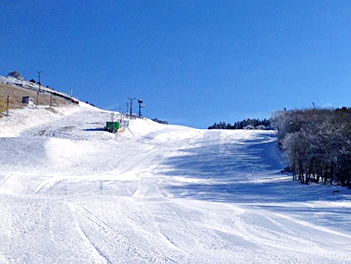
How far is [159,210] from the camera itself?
13508 mm

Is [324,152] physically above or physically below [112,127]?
below

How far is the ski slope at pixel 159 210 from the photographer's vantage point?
26.6 ft

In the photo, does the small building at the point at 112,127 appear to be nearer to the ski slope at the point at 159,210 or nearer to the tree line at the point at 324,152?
the ski slope at the point at 159,210

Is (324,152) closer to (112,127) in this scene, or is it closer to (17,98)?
(112,127)

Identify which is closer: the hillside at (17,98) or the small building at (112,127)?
the small building at (112,127)

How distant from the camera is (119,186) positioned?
76.8 feet

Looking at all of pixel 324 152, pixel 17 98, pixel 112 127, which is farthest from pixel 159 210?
pixel 17 98

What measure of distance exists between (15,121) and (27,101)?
535 inches

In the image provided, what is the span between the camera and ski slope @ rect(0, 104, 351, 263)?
8.10m

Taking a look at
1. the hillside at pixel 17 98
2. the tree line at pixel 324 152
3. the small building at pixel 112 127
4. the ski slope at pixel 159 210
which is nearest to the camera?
the ski slope at pixel 159 210

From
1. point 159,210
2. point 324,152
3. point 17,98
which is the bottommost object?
point 159,210

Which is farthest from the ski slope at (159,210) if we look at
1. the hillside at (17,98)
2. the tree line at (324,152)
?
the hillside at (17,98)

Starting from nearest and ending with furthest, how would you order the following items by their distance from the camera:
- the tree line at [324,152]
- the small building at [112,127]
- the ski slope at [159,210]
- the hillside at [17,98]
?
the ski slope at [159,210] → the tree line at [324,152] → the small building at [112,127] → the hillside at [17,98]

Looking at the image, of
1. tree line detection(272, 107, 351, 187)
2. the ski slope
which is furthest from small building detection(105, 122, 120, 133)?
tree line detection(272, 107, 351, 187)
